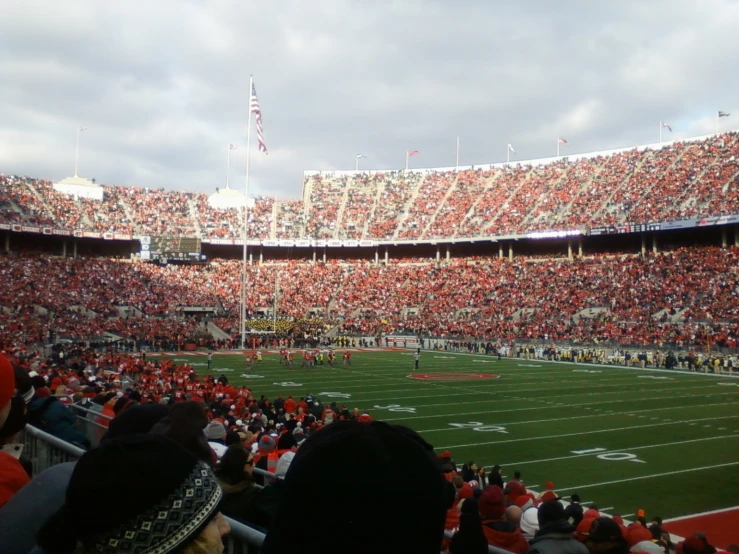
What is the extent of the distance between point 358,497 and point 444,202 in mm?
62248

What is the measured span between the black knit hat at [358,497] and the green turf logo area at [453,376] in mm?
25981

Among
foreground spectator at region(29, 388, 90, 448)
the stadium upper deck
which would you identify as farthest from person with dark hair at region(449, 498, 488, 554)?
the stadium upper deck

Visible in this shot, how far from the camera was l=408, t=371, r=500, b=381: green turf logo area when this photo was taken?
2712 cm

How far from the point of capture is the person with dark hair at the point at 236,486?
348cm

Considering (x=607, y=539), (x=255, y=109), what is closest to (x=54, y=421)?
(x=607, y=539)

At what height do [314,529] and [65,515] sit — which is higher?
[314,529]

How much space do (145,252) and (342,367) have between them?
96.5 ft

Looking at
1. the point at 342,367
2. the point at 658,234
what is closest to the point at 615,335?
the point at 658,234

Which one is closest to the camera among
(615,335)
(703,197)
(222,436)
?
(222,436)

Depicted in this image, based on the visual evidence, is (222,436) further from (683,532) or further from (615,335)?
(615,335)

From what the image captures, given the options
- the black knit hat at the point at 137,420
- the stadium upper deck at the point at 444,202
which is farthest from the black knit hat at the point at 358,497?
the stadium upper deck at the point at 444,202

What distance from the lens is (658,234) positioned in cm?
4812

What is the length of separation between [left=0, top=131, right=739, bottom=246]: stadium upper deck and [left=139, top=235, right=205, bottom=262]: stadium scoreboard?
2.18 m

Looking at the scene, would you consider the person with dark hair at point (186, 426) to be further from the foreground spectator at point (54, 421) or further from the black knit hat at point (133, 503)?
the foreground spectator at point (54, 421)
